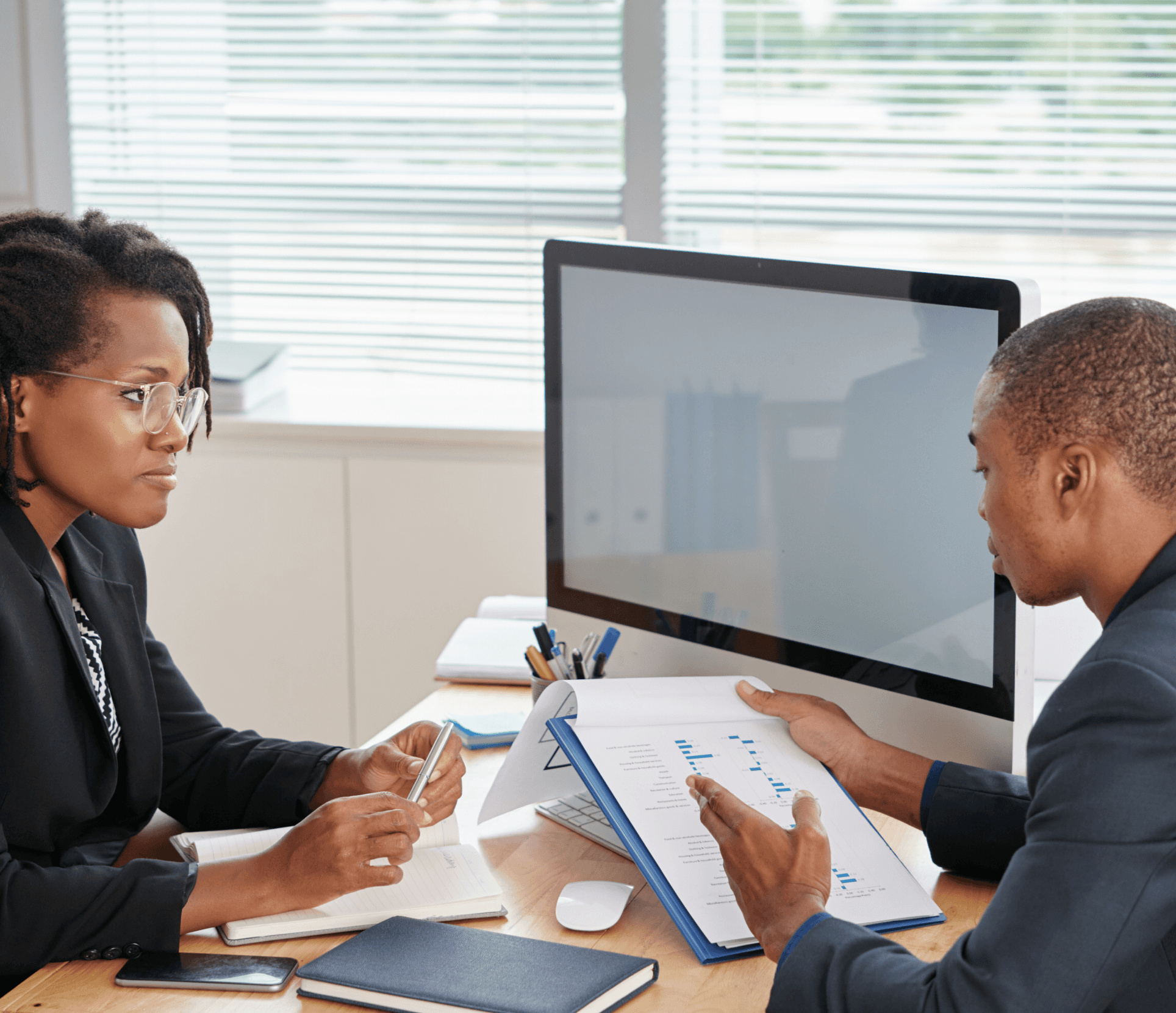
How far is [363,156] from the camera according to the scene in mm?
2773

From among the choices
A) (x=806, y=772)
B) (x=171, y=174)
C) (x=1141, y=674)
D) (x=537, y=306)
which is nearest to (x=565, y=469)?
(x=806, y=772)

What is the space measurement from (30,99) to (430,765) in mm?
2358

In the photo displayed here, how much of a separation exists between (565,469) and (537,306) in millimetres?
1325

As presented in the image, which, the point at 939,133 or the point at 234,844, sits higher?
the point at 939,133

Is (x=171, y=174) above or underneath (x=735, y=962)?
above

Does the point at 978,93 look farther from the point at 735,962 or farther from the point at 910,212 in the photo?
the point at 735,962

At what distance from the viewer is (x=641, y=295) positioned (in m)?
1.38

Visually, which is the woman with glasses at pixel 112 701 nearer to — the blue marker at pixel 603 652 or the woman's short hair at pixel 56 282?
the woman's short hair at pixel 56 282

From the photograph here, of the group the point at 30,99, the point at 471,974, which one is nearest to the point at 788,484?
the point at 471,974

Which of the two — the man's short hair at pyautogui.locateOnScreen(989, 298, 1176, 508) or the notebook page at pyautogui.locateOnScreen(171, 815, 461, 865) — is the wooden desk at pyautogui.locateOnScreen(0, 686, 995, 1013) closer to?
the notebook page at pyautogui.locateOnScreen(171, 815, 461, 865)

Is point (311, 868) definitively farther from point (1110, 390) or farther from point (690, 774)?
point (1110, 390)

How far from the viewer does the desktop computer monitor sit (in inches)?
45.2

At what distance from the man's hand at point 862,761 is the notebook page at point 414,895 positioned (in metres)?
0.33

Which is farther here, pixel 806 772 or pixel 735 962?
pixel 806 772
